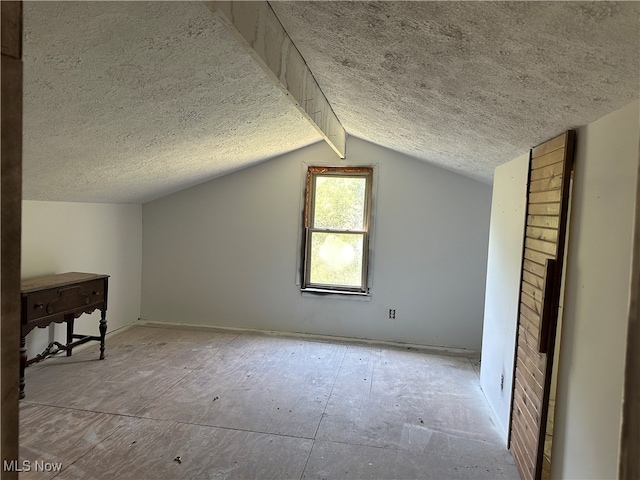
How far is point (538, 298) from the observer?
221 centimetres

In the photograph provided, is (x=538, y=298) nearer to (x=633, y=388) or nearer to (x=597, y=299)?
(x=597, y=299)

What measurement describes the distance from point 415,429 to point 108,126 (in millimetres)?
2722

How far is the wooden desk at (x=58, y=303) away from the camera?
3.10 m

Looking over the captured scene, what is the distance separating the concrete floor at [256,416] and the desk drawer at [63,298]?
567 mm

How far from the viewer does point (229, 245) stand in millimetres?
5137

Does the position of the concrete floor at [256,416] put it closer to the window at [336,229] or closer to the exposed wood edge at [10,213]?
the window at [336,229]

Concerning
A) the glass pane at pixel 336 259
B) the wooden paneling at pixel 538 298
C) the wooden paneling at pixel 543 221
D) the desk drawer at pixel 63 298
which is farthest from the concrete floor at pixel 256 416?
the wooden paneling at pixel 543 221

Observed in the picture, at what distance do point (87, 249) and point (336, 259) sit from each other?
2656mm

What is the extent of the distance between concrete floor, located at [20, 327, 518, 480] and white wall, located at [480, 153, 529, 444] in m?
0.23

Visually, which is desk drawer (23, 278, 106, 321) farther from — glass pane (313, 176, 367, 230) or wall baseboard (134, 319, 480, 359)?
glass pane (313, 176, 367, 230)

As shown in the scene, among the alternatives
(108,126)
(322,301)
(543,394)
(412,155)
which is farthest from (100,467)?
(412,155)

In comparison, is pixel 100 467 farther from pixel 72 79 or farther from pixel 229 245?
pixel 229 245

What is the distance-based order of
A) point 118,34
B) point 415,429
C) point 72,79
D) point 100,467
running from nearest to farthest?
1. point 118,34
2. point 72,79
3. point 100,467
4. point 415,429

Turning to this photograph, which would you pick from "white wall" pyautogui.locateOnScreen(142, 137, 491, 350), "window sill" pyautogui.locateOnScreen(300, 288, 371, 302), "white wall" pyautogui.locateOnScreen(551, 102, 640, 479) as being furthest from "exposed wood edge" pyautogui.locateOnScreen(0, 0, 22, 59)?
"window sill" pyautogui.locateOnScreen(300, 288, 371, 302)
